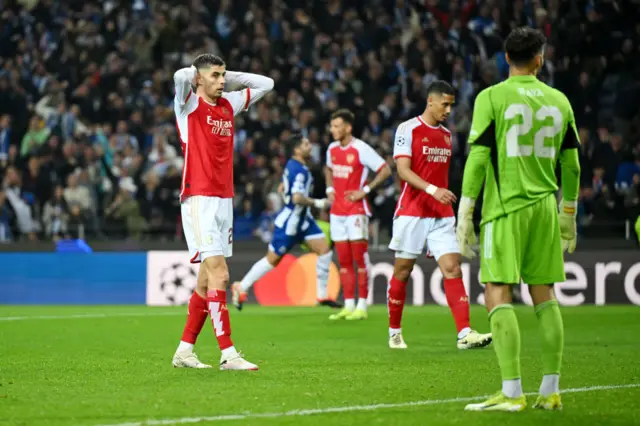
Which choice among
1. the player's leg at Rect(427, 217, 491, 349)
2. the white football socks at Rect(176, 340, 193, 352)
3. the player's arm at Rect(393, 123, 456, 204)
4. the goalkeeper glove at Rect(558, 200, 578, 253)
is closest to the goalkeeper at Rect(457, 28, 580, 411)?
the goalkeeper glove at Rect(558, 200, 578, 253)

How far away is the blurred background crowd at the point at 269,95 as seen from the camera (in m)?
20.7

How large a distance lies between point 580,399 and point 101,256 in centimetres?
1387

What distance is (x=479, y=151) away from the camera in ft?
21.8

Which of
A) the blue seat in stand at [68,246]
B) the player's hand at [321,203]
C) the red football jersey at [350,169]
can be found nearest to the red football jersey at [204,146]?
the red football jersey at [350,169]

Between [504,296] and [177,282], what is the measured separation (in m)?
13.2

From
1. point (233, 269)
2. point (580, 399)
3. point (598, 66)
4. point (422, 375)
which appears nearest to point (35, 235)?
point (233, 269)

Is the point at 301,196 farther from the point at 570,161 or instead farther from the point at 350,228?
the point at 570,161

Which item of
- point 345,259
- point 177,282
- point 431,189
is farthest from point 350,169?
point 177,282

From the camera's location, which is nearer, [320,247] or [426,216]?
[426,216]

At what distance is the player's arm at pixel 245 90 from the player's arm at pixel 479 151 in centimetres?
324

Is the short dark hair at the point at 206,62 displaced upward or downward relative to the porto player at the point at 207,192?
upward

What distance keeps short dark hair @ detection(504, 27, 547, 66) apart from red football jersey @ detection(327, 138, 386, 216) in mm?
8249

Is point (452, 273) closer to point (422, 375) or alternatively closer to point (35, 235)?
point (422, 375)

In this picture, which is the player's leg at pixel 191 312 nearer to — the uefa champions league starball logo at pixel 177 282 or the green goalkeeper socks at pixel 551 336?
the green goalkeeper socks at pixel 551 336
